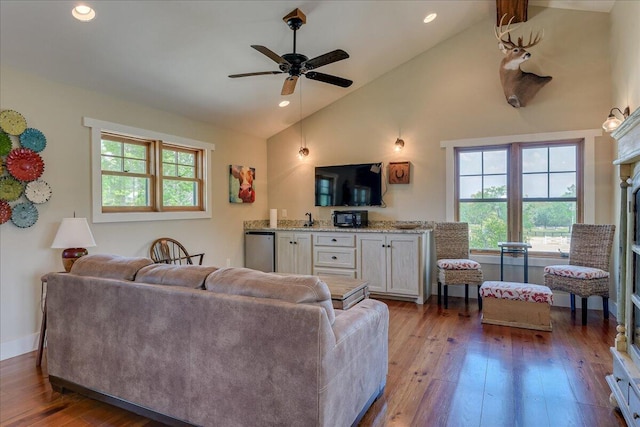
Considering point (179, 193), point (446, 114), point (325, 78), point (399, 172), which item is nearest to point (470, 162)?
point (446, 114)

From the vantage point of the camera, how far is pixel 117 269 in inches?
88.7

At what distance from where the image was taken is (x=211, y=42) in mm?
3592

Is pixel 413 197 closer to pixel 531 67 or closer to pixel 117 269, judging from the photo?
pixel 531 67

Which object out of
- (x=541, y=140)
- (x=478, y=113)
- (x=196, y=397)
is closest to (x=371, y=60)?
(x=478, y=113)

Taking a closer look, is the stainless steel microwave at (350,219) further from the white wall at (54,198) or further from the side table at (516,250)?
the white wall at (54,198)

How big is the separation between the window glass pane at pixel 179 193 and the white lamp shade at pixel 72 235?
1340 millimetres

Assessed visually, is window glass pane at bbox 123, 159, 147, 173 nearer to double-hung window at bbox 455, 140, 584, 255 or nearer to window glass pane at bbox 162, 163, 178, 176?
window glass pane at bbox 162, 163, 178, 176

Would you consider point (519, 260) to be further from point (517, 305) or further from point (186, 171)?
point (186, 171)

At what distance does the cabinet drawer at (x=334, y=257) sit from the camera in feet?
16.4

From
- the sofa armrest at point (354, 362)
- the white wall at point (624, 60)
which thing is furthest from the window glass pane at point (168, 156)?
the white wall at point (624, 60)

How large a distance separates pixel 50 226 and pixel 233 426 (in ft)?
8.84

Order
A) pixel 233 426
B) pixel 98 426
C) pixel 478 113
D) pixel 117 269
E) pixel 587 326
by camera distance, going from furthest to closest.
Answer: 1. pixel 478 113
2. pixel 587 326
3. pixel 117 269
4. pixel 98 426
5. pixel 233 426

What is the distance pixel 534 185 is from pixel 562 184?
0.30 metres

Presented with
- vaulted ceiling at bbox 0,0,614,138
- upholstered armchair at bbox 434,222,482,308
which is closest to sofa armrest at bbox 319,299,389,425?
upholstered armchair at bbox 434,222,482,308
